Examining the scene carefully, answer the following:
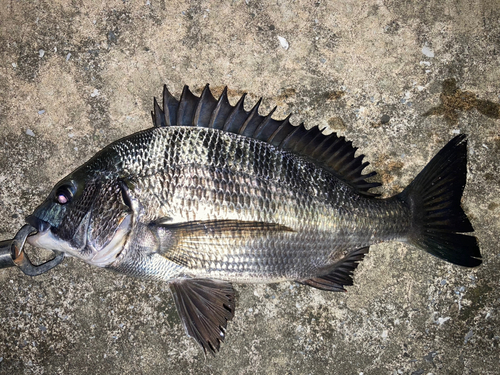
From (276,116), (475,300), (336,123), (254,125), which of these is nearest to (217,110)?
(254,125)

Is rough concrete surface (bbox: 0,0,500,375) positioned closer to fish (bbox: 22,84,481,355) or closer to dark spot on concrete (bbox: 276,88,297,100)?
dark spot on concrete (bbox: 276,88,297,100)

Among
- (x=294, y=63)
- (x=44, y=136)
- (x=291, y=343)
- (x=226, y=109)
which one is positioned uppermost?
(x=294, y=63)

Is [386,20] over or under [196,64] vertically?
over

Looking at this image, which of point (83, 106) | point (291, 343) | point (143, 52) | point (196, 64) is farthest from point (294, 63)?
point (291, 343)

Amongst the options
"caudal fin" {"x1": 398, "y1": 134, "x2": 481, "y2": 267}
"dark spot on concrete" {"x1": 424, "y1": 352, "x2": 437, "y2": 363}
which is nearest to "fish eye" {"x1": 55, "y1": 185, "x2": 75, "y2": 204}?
"caudal fin" {"x1": 398, "y1": 134, "x2": 481, "y2": 267}

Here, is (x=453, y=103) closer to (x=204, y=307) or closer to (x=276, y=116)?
(x=276, y=116)

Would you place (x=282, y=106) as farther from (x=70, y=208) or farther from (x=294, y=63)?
(x=70, y=208)

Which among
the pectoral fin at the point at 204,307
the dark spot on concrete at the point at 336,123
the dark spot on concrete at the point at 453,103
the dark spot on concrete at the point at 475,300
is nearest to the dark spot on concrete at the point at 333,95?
the dark spot on concrete at the point at 336,123

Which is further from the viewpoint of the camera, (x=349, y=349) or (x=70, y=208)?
(x=349, y=349)

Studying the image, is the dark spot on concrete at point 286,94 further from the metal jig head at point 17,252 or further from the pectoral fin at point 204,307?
the metal jig head at point 17,252
